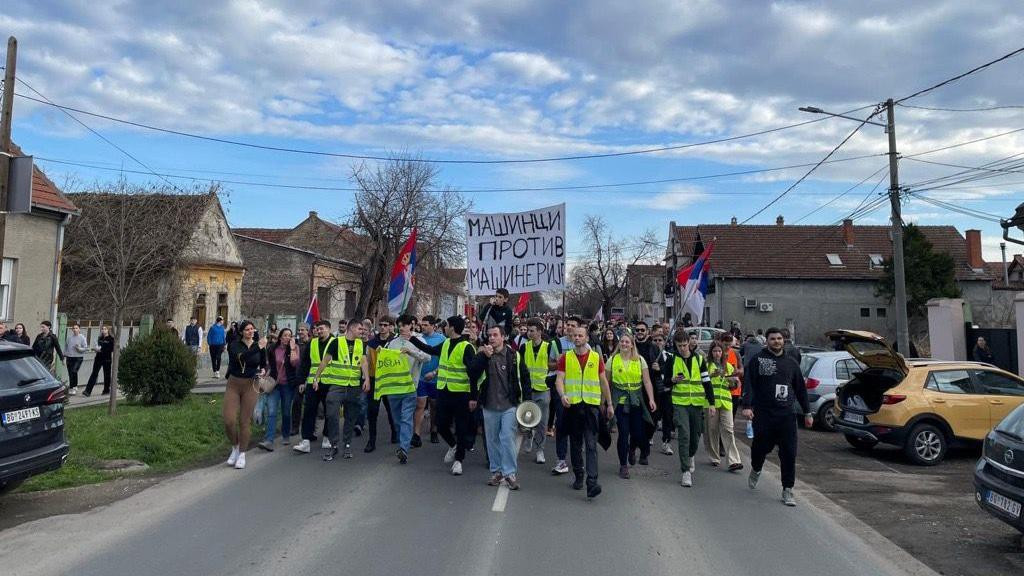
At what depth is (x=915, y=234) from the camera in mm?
35625

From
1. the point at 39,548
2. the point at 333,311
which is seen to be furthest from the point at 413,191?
the point at 39,548

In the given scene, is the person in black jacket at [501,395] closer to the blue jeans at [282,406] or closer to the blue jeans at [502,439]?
the blue jeans at [502,439]

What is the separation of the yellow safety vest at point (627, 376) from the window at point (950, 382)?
4.71m

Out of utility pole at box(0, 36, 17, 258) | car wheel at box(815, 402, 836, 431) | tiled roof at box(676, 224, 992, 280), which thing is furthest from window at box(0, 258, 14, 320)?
tiled roof at box(676, 224, 992, 280)

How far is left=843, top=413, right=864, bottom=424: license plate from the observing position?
10695 mm

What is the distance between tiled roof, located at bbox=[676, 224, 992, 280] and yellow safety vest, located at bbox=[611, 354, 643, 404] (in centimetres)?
3533

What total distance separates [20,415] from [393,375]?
13.5ft

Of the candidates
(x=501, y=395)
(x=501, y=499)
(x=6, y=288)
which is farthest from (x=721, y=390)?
(x=6, y=288)

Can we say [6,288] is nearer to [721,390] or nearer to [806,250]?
[721,390]

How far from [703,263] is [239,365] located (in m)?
14.8

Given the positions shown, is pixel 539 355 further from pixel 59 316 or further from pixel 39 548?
pixel 59 316

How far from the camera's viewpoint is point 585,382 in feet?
25.4

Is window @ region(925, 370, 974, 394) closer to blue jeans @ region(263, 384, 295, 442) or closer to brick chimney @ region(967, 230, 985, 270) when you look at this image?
blue jeans @ region(263, 384, 295, 442)

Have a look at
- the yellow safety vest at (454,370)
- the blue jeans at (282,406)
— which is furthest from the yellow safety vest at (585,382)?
the blue jeans at (282,406)
